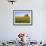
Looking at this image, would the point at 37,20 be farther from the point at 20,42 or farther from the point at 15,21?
the point at 20,42

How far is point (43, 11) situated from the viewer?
552 cm

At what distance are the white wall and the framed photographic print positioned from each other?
125 mm

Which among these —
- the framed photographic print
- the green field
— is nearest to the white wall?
the framed photographic print

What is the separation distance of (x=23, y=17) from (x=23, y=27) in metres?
0.40

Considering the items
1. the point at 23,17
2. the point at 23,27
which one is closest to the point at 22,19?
the point at 23,17

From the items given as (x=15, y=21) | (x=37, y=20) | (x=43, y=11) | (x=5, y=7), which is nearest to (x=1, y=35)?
(x=15, y=21)

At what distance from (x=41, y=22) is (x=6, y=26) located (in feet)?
4.67

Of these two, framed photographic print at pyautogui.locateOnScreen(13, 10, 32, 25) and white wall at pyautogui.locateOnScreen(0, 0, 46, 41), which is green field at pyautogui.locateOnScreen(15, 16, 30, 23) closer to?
framed photographic print at pyautogui.locateOnScreen(13, 10, 32, 25)

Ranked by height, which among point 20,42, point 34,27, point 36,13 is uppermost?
point 36,13

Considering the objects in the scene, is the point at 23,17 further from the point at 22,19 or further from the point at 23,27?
the point at 23,27

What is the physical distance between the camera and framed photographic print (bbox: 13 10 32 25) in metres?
5.52

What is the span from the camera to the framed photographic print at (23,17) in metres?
5.52

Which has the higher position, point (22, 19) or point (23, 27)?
point (22, 19)

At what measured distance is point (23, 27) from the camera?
5.54m
